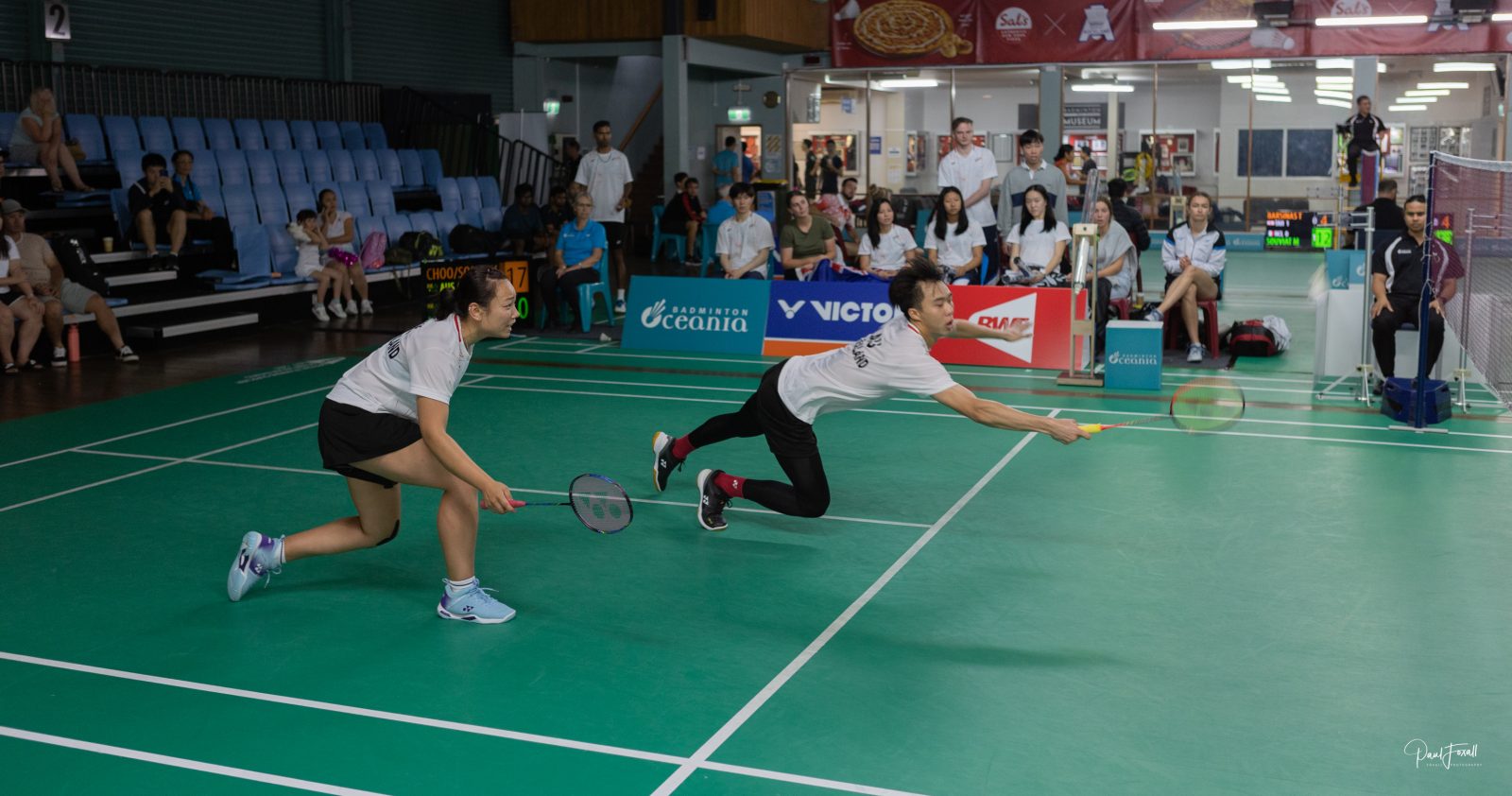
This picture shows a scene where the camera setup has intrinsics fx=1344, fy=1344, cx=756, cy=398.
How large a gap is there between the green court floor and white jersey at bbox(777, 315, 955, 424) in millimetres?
822

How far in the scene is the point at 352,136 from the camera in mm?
20516

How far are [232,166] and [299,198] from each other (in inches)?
35.5

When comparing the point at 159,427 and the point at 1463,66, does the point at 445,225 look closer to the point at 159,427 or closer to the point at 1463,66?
the point at 159,427

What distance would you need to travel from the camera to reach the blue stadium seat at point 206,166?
17266 millimetres

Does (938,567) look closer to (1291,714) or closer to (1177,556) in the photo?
(1177,556)

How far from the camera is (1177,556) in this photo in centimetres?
695

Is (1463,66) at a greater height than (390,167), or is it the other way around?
(1463,66)

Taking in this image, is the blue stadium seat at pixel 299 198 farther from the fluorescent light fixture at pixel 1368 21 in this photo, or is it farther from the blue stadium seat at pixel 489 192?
the fluorescent light fixture at pixel 1368 21

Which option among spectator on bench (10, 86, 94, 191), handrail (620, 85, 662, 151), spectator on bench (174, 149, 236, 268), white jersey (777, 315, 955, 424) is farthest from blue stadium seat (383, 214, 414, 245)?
white jersey (777, 315, 955, 424)

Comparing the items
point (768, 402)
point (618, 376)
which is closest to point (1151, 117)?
point (618, 376)

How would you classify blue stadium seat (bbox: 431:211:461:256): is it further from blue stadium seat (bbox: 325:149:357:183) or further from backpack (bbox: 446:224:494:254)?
blue stadium seat (bbox: 325:149:357:183)

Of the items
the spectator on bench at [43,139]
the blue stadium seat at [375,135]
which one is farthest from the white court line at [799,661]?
the blue stadium seat at [375,135]

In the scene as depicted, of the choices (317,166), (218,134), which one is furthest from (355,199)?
(218,134)

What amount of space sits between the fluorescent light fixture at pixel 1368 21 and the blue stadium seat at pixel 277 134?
19158 mm
